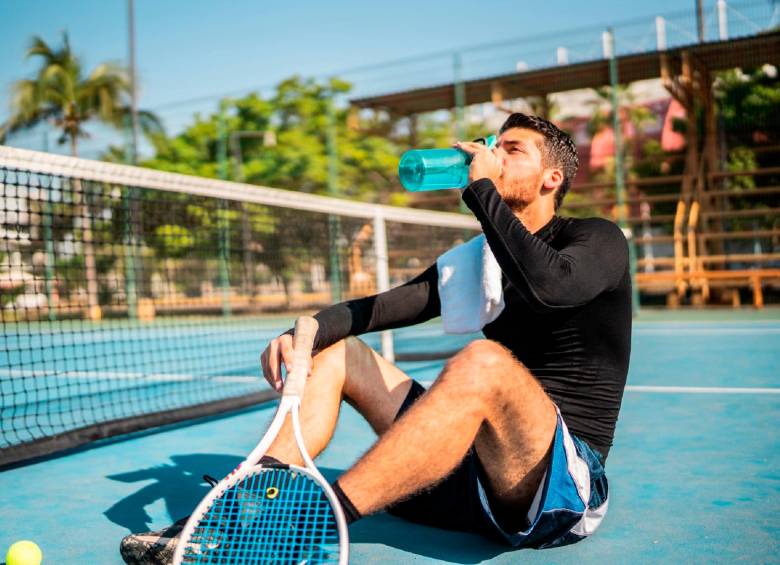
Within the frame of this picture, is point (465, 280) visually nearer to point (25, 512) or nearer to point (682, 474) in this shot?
point (682, 474)

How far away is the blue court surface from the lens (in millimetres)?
2607

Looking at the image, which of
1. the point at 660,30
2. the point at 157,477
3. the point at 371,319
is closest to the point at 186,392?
the point at 157,477

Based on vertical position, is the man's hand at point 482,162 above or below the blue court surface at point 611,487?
above

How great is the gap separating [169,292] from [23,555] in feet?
19.8

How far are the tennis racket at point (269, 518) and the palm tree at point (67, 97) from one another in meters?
26.8

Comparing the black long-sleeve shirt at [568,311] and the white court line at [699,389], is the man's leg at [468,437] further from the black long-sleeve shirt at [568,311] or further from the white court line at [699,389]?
the white court line at [699,389]

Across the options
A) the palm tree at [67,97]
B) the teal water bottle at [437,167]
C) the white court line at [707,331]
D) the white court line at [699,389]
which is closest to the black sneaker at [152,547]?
the teal water bottle at [437,167]

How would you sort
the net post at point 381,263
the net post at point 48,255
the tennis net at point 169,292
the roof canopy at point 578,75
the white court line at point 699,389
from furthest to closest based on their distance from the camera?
the net post at point 48,255 < the roof canopy at point 578,75 < the net post at point 381,263 < the white court line at point 699,389 < the tennis net at point 169,292

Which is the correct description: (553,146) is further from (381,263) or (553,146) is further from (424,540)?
(381,263)

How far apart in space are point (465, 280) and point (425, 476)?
0.88 metres

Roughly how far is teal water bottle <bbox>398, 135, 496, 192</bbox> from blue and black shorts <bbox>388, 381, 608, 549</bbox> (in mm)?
721

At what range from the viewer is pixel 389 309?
117 inches

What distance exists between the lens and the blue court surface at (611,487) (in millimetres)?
2607

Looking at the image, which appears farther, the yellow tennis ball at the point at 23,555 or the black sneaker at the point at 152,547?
the yellow tennis ball at the point at 23,555
